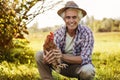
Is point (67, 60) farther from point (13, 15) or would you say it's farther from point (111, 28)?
point (111, 28)

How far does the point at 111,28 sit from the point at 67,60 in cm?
2864

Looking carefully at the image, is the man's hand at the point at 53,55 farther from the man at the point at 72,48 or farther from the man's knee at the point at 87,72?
the man's knee at the point at 87,72

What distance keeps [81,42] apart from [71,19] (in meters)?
0.36

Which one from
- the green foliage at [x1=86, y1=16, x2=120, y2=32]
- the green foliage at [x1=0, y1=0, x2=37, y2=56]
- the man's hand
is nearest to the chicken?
the man's hand

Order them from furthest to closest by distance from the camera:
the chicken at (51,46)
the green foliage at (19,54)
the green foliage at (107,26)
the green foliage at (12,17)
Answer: the green foliage at (107,26), the green foliage at (19,54), the green foliage at (12,17), the chicken at (51,46)

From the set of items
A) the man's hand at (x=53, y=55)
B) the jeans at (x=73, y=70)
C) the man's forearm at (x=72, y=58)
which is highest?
the man's hand at (x=53, y=55)

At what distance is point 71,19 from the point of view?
521 centimetres

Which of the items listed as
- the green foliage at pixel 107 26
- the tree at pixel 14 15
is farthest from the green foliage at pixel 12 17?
the green foliage at pixel 107 26

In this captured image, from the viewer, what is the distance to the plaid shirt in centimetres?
519

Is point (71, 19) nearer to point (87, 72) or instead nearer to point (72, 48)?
point (72, 48)

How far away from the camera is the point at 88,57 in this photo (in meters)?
5.21

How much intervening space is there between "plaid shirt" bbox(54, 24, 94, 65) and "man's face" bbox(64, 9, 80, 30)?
13 cm

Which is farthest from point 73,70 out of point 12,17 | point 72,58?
point 12,17

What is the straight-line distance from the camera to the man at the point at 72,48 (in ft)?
17.0
